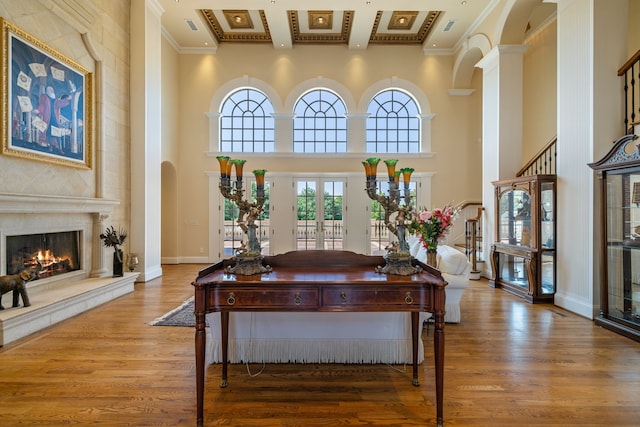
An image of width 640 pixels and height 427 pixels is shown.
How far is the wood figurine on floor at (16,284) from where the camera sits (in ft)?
11.9

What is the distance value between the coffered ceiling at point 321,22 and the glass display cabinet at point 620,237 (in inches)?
183

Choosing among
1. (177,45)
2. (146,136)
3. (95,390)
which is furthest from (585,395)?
(177,45)

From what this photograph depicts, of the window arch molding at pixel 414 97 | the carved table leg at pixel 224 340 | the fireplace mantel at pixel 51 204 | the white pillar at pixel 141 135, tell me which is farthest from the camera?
the window arch molding at pixel 414 97

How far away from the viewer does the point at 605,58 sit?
4406 mm

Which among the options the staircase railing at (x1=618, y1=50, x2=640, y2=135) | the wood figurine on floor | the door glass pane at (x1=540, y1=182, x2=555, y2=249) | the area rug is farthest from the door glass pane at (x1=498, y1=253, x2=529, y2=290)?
the wood figurine on floor

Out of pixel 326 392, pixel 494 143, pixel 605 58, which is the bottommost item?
pixel 326 392

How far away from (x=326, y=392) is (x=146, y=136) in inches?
233

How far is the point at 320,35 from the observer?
8930 mm

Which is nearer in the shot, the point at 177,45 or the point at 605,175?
the point at 605,175

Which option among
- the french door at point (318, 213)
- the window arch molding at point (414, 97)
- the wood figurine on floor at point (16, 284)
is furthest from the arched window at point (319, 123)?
the wood figurine on floor at point (16, 284)

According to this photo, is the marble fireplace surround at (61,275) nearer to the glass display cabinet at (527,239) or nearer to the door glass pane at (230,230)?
the door glass pane at (230,230)

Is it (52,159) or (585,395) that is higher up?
(52,159)

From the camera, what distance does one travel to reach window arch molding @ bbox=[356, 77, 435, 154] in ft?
30.3

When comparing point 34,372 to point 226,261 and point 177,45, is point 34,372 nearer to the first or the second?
point 226,261
